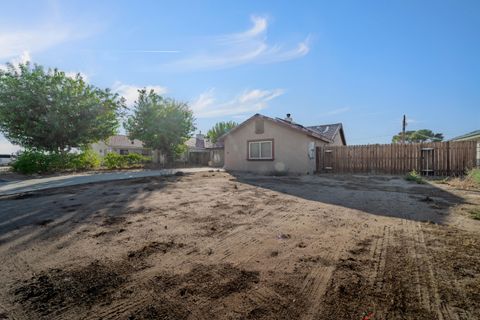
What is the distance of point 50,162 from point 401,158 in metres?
20.2

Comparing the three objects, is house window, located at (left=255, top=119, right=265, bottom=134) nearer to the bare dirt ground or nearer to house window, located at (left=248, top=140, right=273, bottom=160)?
house window, located at (left=248, top=140, right=273, bottom=160)

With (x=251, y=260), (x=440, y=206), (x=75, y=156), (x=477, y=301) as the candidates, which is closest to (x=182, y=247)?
(x=251, y=260)

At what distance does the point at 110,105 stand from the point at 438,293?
69.6 feet

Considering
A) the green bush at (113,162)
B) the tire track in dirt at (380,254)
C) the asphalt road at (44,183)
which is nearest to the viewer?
the tire track in dirt at (380,254)

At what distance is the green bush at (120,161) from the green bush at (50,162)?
1381mm

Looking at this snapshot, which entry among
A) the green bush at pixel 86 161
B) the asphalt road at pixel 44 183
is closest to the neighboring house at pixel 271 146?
the asphalt road at pixel 44 183

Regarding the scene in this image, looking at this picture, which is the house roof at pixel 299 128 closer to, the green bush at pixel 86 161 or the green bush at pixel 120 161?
the green bush at pixel 120 161

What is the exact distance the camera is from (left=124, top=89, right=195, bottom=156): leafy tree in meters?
22.5

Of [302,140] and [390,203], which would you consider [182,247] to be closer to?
[390,203]

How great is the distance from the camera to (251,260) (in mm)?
2789

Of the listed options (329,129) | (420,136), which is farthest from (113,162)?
(420,136)

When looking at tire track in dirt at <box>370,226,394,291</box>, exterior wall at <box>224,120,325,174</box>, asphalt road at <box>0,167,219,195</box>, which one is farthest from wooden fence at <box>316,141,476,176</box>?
tire track in dirt at <box>370,226,394,291</box>

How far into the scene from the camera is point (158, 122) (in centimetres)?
2248

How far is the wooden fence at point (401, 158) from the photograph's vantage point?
12.8 m
